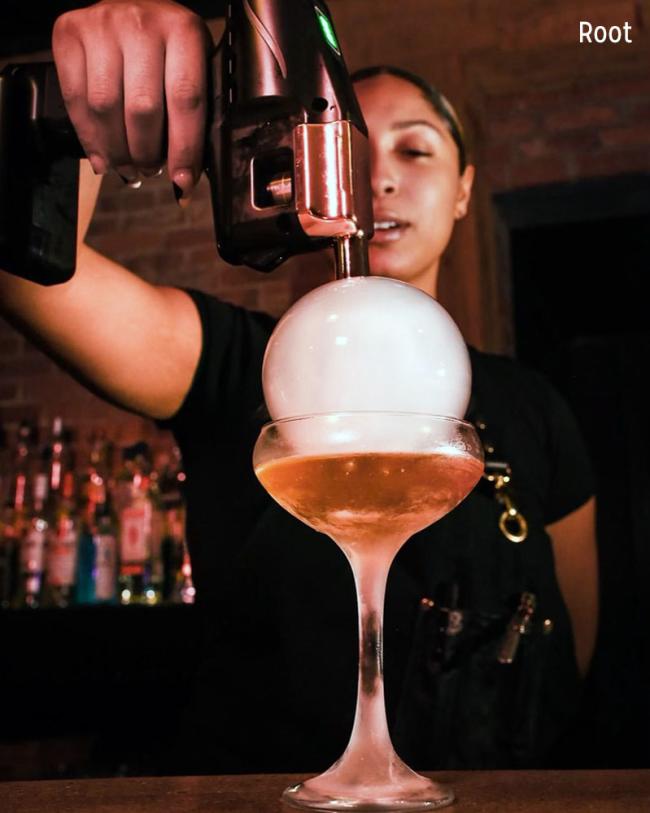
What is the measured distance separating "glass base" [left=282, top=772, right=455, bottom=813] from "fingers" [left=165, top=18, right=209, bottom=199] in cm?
44

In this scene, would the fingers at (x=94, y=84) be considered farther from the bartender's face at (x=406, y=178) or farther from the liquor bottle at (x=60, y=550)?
the liquor bottle at (x=60, y=550)

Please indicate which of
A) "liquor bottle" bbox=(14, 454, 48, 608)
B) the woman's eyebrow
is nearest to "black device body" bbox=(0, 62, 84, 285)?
the woman's eyebrow

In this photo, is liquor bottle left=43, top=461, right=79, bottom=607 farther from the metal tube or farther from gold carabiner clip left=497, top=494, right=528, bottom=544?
the metal tube

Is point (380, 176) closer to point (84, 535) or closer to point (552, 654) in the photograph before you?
point (552, 654)

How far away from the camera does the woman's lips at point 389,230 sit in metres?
1.31

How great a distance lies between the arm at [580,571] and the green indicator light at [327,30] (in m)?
0.95

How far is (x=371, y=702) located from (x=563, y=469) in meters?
0.89

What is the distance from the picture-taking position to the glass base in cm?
47

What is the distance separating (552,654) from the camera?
3.76ft

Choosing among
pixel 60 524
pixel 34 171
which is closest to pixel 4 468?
pixel 60 524

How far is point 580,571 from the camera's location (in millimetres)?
1472

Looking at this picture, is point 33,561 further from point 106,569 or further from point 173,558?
point 173,558

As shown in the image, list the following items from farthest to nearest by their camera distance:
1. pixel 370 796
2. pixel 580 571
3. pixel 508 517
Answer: pixel 580 571
pixel 508 517
pixel 370 796

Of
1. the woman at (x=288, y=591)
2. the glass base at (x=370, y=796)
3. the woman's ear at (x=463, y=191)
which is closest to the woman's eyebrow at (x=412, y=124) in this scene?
the woman's ear at (x=463, y=191)
